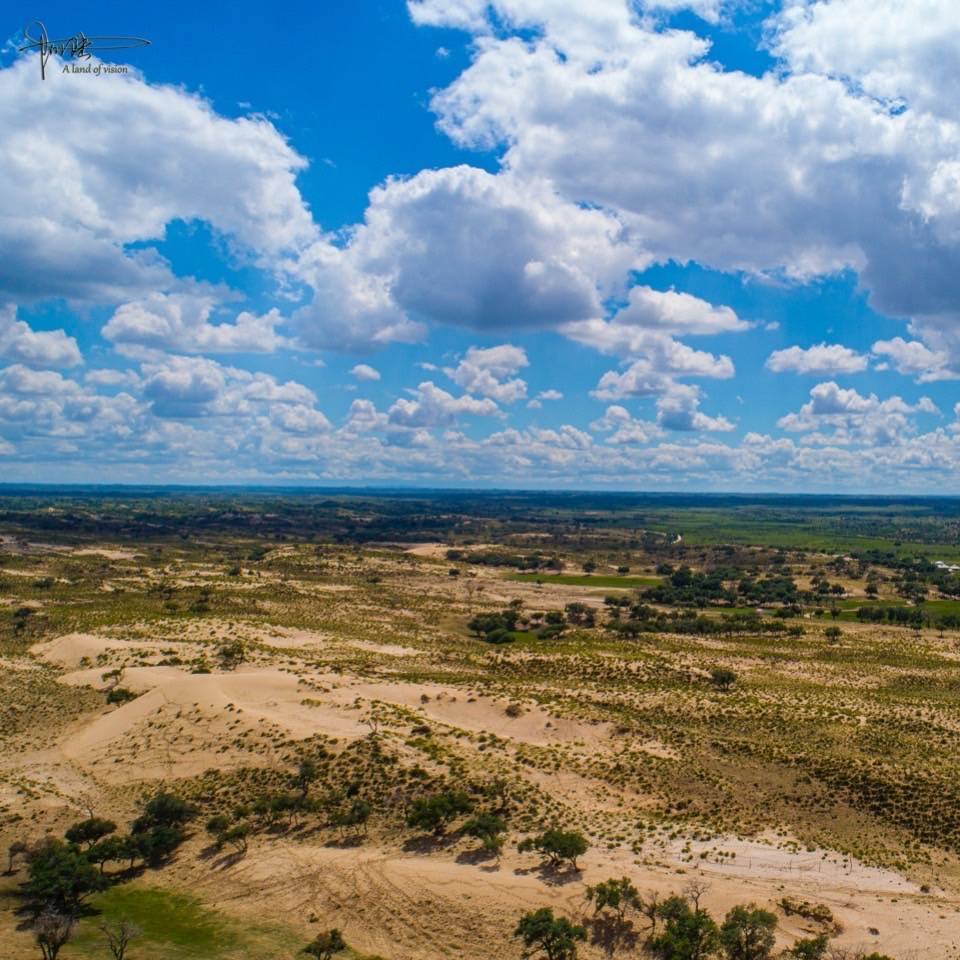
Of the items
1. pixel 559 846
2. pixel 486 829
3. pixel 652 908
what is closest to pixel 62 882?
pixel 486 829

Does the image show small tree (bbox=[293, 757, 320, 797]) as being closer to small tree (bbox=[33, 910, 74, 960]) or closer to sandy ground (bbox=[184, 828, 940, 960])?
sandy ground (bbox=[184, 828, 940, 960])

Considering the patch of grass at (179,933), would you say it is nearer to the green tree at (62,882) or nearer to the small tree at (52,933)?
the small tree at (52,933)

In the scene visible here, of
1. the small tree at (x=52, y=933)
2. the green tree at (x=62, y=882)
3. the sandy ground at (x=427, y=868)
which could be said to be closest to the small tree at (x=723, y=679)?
the sandy ground at (x=427, y=868)

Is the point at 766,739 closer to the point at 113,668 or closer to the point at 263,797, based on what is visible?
the point at 263,797

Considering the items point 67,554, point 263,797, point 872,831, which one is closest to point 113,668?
point 263,797

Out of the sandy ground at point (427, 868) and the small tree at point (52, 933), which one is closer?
the small tree at point (52, 933)

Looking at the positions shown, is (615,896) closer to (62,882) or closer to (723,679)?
(62,882)
